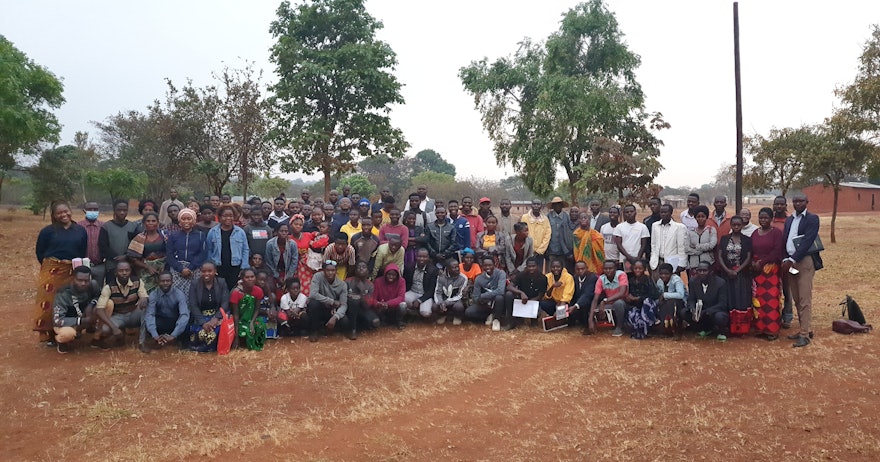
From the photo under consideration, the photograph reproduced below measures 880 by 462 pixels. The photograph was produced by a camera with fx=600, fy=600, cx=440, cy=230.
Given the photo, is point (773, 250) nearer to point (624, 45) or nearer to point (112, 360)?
point (112, 360)

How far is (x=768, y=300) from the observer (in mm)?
7465

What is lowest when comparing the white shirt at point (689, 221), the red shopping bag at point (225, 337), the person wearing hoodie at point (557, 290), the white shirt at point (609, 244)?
the red shopping bag at point (225, 337)

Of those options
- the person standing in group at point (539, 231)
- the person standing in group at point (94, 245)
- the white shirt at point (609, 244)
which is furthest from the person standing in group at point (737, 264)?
the person standing in group at point (94, 245)

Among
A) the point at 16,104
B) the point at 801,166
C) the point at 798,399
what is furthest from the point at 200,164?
the point at 801,166

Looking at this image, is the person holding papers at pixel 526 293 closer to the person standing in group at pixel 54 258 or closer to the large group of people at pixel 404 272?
the large group of people at pixel 404 272

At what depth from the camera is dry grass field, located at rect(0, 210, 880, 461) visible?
14.4 ft

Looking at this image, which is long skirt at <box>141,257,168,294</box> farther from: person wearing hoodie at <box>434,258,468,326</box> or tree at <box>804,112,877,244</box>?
tree at <box>804,112,877,244</box>

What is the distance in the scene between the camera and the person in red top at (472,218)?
955cm

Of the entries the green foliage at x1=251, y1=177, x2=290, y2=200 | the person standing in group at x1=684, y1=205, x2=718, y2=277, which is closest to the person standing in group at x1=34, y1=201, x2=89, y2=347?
the person standing in group at x1=684, y1=205, x2=718, y2=277

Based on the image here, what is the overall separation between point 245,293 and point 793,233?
268 inches

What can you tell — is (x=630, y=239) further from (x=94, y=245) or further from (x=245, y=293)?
(x=94, y=245)

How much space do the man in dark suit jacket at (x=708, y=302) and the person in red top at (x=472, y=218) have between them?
10.5 feet

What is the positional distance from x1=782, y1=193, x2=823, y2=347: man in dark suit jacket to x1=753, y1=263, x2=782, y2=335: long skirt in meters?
0.18

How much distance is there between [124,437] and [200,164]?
1312 cm
